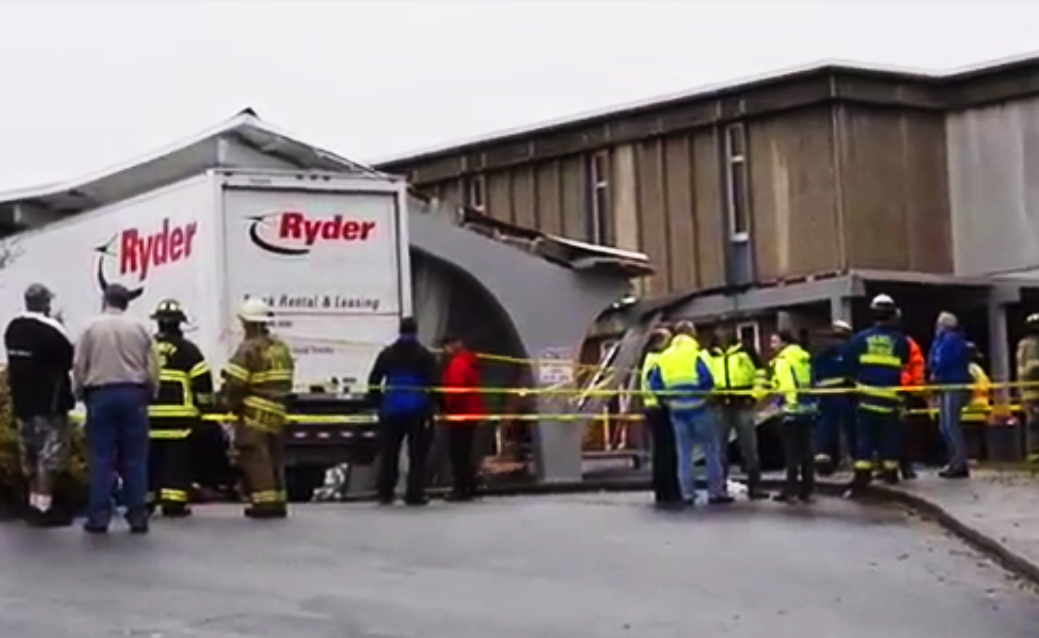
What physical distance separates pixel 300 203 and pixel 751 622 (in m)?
14.3

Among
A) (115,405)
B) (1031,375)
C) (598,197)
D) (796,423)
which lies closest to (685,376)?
(796,423)

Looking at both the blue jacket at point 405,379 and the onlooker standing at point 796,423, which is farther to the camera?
the blue jacket at point 405,379

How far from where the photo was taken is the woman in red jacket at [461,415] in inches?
918

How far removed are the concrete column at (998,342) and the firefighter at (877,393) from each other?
55.2 ft

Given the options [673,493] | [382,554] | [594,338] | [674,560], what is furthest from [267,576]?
[594,338]

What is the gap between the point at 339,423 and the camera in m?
25.3

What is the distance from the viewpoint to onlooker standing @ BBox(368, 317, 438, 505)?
21.9 m

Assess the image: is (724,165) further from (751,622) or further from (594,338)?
(751,622)

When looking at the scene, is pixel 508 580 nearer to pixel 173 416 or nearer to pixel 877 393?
pixel 173 416

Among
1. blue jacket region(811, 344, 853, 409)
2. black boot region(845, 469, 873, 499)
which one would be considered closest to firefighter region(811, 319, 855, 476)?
blue jacket region(811, 344, 853, 409)

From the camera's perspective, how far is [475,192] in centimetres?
4578

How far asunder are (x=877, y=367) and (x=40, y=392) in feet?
28.2

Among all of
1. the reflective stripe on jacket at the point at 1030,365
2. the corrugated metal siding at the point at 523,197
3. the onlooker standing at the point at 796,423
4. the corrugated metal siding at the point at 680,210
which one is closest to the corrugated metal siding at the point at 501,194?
the corrugated metal siding at the point at 523,197

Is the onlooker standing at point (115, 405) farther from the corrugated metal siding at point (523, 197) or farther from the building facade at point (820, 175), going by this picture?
the corrugated metal siding at point (523, 197)
